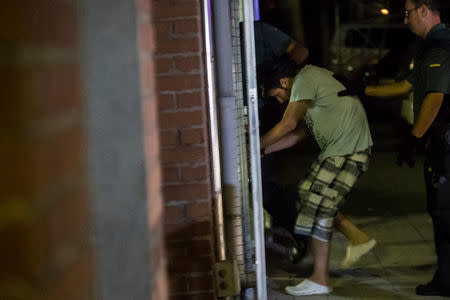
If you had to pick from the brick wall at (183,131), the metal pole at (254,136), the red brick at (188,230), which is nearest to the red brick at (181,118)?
the brick wall at (183,131)

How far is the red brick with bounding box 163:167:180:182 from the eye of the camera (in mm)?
3168

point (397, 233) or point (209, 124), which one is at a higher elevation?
point (209, 124)

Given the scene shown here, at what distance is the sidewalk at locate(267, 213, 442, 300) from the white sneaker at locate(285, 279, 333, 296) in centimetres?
4

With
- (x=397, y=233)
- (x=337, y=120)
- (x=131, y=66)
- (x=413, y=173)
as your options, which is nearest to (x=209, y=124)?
(x=337, y=120)

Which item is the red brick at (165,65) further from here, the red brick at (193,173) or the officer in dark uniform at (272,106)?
the officer in dark uniform at (272,106)

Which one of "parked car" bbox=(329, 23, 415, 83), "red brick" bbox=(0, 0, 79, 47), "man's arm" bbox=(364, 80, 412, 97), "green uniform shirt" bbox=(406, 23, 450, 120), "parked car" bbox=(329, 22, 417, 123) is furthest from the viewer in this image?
"parked car" bbox=(329, 23, 415, 83)

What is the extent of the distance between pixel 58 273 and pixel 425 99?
11.6ft

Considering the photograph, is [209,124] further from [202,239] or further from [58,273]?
[58,273]

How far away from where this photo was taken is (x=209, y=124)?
335cm

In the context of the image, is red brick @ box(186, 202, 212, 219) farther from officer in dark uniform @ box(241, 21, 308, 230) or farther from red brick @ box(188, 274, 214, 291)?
officer in dark uniform @ box(241, 21, 308, 230)

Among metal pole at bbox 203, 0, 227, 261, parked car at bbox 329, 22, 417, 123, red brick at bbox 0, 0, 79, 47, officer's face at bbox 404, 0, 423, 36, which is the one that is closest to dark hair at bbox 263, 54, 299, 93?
officer's face at bbox 404, 0, 423, 36

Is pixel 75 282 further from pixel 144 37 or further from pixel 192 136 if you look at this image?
pixel 192 136

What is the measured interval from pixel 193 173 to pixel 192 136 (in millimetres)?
187

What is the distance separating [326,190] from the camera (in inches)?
172
